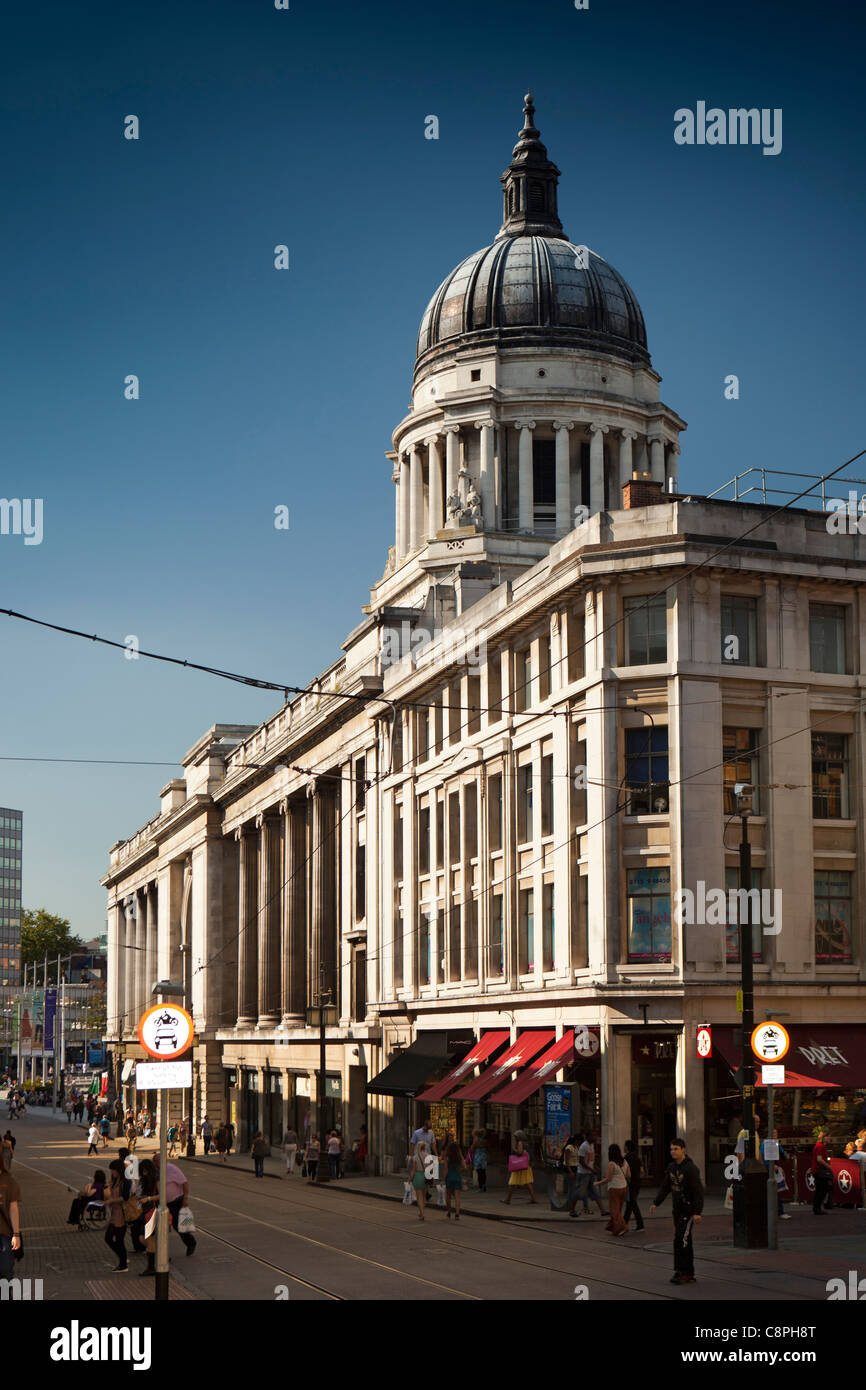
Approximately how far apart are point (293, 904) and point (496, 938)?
33177 mm

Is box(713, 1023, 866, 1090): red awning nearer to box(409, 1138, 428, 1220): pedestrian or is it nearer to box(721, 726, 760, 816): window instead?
box(721, 726, 760, 816): window

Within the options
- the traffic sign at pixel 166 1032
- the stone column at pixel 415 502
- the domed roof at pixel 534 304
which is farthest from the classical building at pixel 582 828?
the traffic sign at pixel 166 1032

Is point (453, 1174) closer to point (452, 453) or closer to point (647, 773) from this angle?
point (647, 773)

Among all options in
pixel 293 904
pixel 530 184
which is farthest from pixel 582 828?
pixel 530 184

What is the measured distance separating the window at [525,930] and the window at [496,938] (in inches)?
55.4

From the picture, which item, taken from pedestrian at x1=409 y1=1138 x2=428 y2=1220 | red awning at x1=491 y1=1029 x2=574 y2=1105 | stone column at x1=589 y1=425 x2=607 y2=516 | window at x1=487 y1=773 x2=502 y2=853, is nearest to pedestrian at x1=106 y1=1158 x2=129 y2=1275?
pedestrian at x1=409 y1=1138 x2=428 y2=1220

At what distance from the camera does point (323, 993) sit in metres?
63.5

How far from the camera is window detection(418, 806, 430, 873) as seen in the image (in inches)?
2351

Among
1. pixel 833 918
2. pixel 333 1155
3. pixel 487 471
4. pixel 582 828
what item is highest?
pixel 487 471

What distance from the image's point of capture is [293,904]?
83562 mm

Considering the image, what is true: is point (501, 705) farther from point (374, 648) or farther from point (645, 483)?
point (374, 648)
